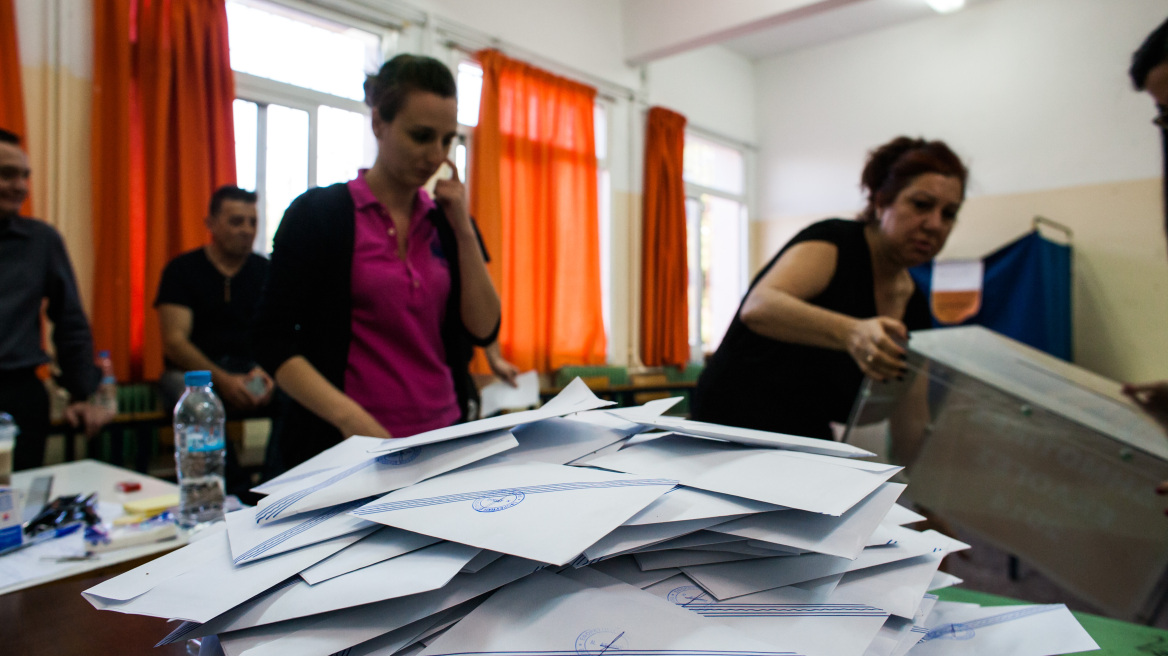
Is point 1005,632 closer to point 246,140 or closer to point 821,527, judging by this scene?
point 821,527

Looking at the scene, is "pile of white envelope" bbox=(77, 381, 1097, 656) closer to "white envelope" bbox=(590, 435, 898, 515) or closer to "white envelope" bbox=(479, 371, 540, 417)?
"white envelope" bbox=(590, 435, 898, 515)

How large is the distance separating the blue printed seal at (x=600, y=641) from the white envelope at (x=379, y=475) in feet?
0.57

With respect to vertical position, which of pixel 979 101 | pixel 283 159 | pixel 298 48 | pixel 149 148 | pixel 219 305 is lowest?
pixel 219 305

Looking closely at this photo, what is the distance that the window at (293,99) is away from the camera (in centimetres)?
340

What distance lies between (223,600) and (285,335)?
0.80 metres

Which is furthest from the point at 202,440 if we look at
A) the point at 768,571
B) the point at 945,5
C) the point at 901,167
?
the point at 945,5

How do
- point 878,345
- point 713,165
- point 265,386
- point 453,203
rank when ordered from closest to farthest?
point 878,345 → point 453,203 → point 265,386 → point 713,165

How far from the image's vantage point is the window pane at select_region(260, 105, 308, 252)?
3.51m

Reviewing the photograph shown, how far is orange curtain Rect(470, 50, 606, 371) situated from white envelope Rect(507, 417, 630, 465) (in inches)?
141

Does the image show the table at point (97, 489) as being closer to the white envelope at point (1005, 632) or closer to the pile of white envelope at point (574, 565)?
the pile of white envelope at point (574, 565)

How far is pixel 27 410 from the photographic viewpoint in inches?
78.8

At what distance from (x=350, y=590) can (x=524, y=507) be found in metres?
0.11

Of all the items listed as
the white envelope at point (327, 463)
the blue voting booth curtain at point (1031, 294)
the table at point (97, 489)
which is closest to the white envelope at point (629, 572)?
the white envelope at point (327, 463)

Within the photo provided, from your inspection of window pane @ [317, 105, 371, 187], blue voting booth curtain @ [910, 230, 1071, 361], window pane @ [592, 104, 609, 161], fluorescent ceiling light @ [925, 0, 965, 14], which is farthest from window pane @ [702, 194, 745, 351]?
window pane @ [317, 105, 371, 187]
